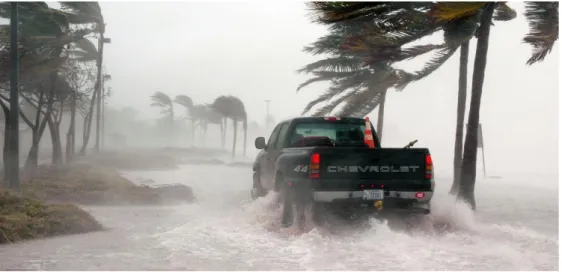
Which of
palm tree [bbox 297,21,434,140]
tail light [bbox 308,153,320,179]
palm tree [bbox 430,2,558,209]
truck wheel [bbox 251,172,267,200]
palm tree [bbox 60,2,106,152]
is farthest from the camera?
palm tree [bbox 60,2,106,152]

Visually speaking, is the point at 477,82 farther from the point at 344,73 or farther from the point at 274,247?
the point at 344,73

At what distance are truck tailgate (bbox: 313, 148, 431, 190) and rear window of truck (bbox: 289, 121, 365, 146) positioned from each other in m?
1.91

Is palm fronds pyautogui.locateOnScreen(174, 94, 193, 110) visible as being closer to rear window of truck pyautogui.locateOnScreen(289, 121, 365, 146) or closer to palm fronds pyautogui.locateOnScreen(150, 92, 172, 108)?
palm fronds pyautogui.locateOnScreen(150, 92, 172, 108)

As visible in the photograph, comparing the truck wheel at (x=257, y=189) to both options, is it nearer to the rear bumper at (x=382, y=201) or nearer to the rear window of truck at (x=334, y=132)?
the rear window of truck at (x=334, y=132)

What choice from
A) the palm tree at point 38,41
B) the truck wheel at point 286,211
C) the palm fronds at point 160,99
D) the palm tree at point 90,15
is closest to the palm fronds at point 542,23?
the truck wheel at point 286,211

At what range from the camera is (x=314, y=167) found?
823 cm

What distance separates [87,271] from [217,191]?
13.2 meters

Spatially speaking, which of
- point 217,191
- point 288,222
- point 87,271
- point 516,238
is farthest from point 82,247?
point 217,191

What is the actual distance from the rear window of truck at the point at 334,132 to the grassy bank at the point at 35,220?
3780mm

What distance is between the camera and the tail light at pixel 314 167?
8242 millimetres

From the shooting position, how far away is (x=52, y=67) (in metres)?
22.1

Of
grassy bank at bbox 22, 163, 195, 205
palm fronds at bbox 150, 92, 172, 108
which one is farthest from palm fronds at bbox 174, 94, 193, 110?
grassy bank at bbox 22, 163, 195, 205

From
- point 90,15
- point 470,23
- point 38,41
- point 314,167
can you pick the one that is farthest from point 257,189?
point 90,15

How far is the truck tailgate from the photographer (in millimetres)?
8281
